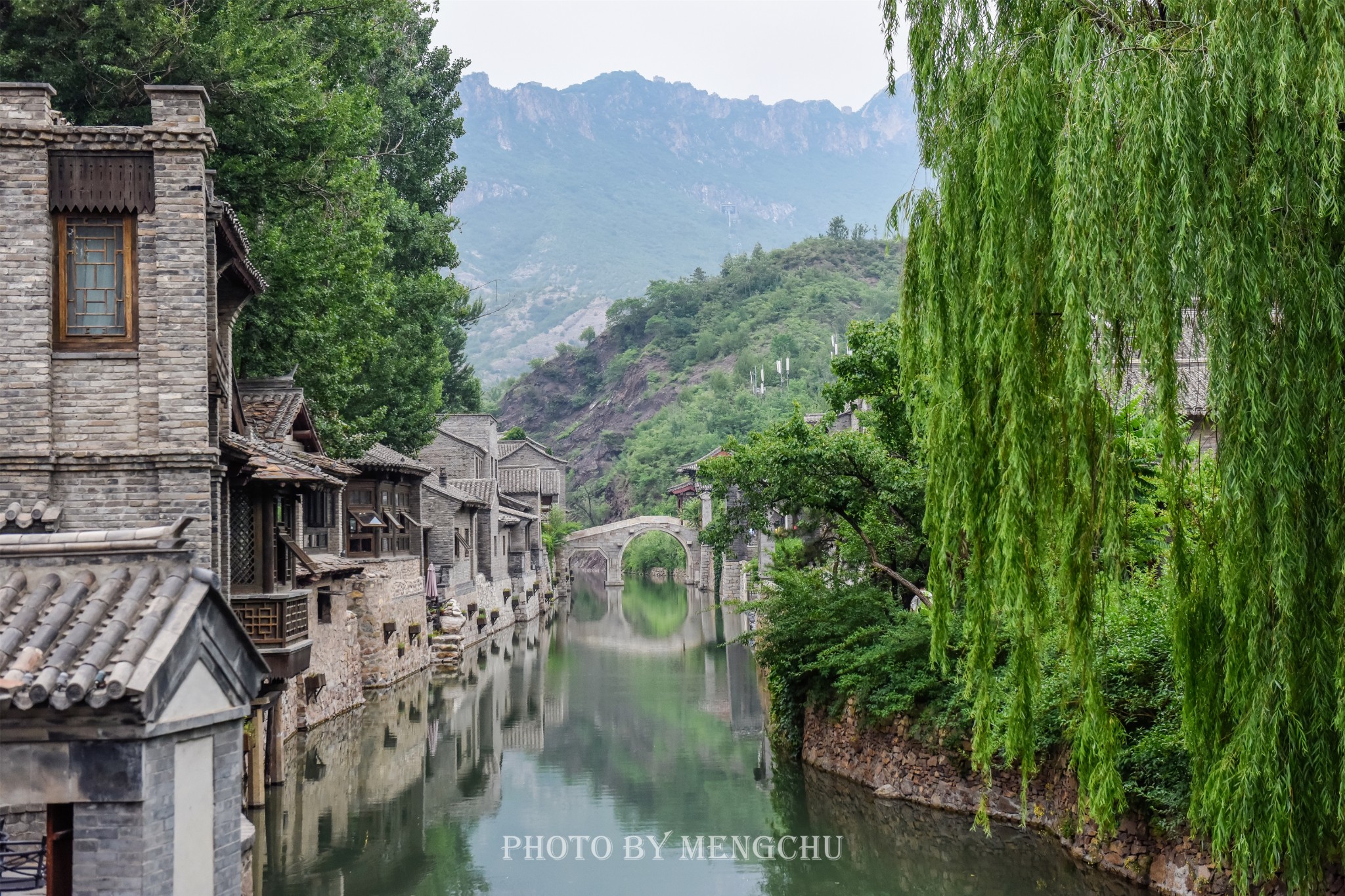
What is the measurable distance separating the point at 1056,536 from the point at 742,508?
11.9 m

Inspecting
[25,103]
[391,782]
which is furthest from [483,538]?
[25,103]

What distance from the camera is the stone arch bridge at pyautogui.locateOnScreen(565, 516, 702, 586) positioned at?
6588 centimetres

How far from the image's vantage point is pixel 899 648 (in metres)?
15.8

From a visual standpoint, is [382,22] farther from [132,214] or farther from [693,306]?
[693,306]

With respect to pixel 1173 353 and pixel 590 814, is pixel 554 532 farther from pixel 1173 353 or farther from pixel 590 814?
pixel 1173 353

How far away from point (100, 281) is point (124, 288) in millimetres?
208

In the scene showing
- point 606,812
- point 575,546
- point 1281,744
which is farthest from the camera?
point 575,546

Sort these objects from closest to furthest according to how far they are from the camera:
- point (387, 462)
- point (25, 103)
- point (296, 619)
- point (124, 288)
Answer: point (25, 103) < point (124, 288) < point (296, 619) < point (387, 462)

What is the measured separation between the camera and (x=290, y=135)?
18172mm

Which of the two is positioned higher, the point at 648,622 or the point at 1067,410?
the point at 1067,410

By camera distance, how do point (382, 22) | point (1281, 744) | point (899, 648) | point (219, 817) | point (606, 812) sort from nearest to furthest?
point (1281, 744)
point (219, 817)
point (899, 648)
point (606, 812)
point (382, 22)

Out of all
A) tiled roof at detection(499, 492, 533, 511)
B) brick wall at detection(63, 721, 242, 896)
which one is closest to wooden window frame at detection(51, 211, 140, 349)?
brick wall at detection(63, 721, 242, 896)

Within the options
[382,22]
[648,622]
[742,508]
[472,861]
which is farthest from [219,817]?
[648,622]

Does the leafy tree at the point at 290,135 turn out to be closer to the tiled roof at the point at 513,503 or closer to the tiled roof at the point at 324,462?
the tiled roof at the point at 324,462
